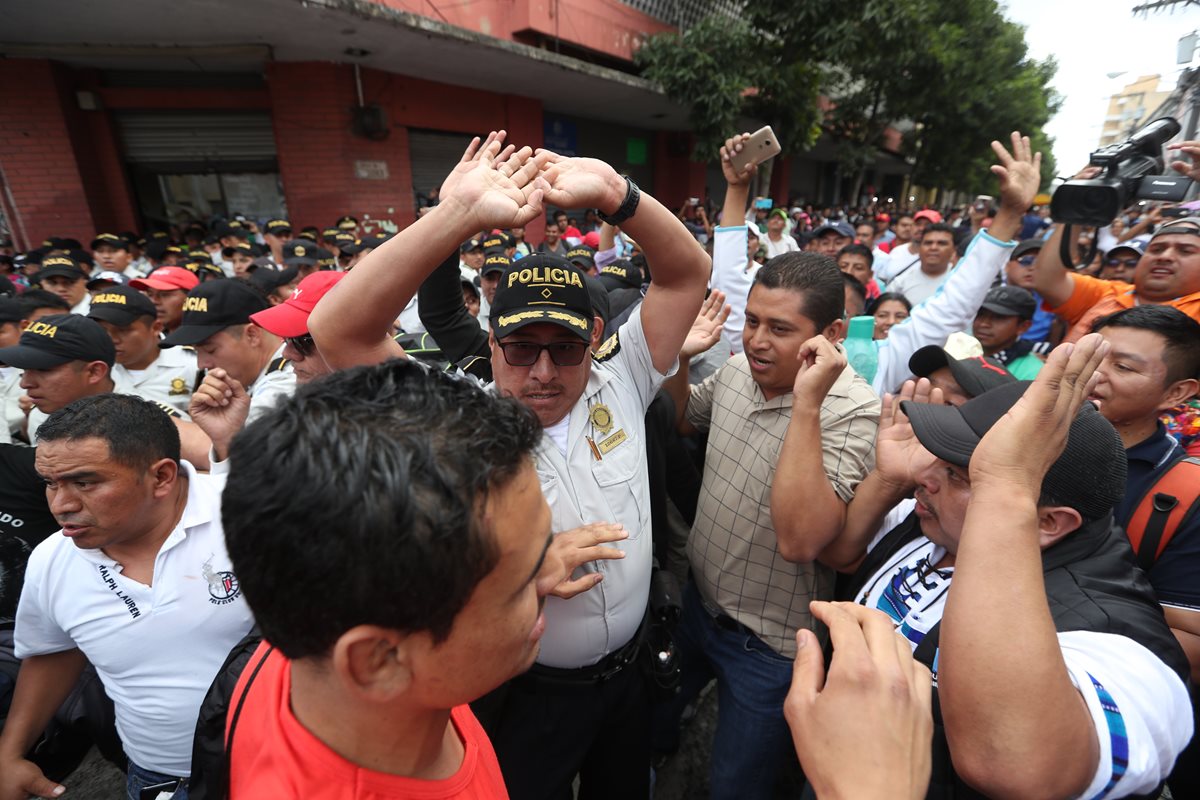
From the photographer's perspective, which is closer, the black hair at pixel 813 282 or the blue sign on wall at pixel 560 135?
the black hair at pixel 813 282

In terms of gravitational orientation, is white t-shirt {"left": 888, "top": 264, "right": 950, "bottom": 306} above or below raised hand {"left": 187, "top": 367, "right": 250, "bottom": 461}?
above

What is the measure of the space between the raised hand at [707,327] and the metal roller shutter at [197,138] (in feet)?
30.0

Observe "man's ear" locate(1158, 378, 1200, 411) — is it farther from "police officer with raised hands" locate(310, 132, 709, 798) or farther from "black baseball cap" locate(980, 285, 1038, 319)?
"police officer with raised hands" locate(310, 132, 709, 798)

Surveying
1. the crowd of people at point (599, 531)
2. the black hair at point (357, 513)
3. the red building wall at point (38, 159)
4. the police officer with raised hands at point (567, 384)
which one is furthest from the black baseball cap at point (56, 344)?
the red building wall at point (38, 159)

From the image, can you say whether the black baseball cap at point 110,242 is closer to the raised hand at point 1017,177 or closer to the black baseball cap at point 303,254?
the black baseball cap at point 303,254

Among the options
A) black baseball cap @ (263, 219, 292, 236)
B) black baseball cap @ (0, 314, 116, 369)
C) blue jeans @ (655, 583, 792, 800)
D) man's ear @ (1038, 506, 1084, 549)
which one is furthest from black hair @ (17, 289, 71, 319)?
man's ear @ (1038, 506, 1084, 549)

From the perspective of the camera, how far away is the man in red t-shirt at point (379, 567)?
30.4 inches

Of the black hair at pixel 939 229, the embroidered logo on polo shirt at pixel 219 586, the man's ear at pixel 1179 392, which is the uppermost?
the black hair at pixel 939 229

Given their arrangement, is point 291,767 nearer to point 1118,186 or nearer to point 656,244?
point 656,244

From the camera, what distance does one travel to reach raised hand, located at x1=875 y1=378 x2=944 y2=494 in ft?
5.63

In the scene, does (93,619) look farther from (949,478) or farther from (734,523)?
(949,478)

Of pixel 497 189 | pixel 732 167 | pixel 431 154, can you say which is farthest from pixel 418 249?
pixel 431 154

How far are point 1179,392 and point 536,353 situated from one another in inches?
99.9

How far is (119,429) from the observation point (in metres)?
1.90
